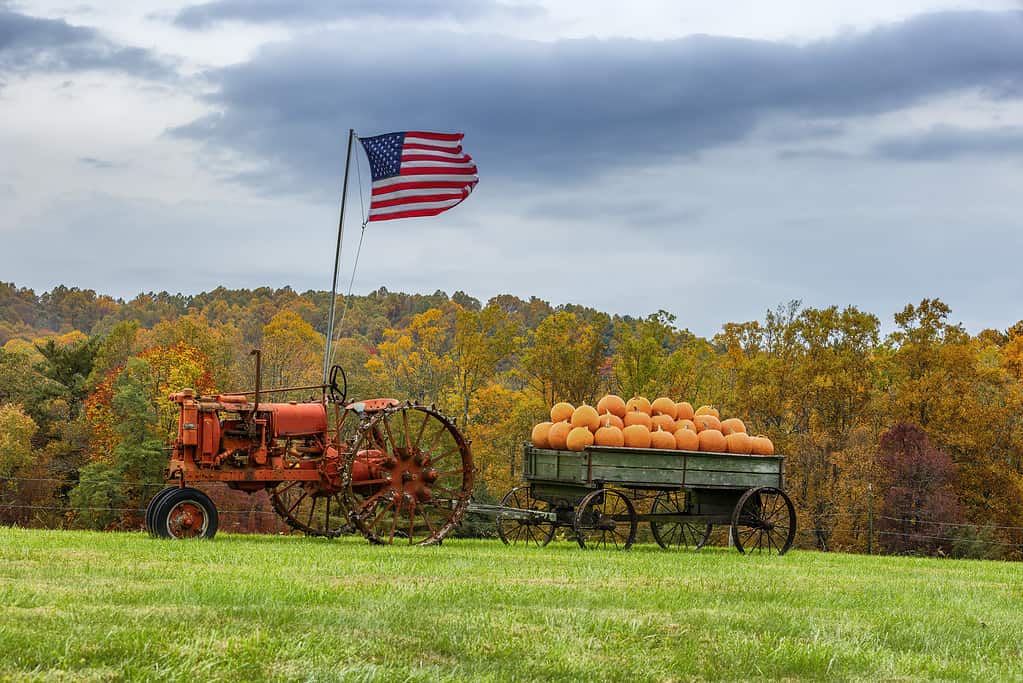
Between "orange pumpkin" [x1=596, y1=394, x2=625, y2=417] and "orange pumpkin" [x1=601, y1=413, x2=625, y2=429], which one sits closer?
Answer: "orange pumpkin" [x1=601, y1=413, x2=625, y2=429]

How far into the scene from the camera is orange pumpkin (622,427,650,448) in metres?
15.7

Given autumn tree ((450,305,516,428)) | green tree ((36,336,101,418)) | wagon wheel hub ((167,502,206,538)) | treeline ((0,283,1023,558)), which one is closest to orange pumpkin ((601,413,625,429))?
wagon wheel hub ((167,502,206,538))

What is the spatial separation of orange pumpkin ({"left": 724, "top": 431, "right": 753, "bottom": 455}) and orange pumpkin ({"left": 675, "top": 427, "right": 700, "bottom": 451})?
496 millimetres

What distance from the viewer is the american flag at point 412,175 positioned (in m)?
17.2

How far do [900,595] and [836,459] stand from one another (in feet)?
107

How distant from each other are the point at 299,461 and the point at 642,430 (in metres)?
4.55

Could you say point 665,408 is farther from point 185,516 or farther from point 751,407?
point 751,407

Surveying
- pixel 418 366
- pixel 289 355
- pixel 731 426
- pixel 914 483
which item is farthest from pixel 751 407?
pixel 289 355

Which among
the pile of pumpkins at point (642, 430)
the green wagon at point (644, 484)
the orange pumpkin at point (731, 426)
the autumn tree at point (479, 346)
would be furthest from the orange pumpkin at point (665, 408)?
the autumn tree at point (479, 346)

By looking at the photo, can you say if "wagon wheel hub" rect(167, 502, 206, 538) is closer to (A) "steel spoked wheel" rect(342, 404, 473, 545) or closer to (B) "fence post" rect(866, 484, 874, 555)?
(A) "steel spoked wheel" rect(342, 404, 473, 545)

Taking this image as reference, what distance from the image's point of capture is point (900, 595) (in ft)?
34.6

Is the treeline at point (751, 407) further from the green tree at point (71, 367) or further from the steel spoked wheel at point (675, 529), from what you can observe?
the steel spoked wheel at point (675, 529)

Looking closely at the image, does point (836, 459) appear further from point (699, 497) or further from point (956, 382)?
point (699, 497)

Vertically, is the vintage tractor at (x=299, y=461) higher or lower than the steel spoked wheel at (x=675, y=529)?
higher
